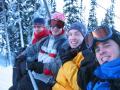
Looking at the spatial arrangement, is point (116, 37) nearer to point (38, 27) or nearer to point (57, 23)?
point (57, 23)

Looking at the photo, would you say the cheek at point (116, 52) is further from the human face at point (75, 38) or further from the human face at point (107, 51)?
the human face at point (75, 38)

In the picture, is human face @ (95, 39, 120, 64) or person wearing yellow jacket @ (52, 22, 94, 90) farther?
person wearing yellow jacket @ (52, 22, 94, 90)

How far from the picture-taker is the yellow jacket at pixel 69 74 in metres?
4.20

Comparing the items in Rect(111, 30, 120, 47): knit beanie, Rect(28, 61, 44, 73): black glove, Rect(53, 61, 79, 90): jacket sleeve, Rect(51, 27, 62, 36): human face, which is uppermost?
Rect(111, 30, 120, 47): knit beanie

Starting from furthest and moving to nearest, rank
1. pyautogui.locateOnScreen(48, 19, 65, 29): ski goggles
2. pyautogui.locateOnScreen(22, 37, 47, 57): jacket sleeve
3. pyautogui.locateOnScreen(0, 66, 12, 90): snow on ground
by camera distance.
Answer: pyautogui.locateOnScreen(0, 66, 12, 90): snow on ground < pyautogui.locateOnScreen(22, 37, 47, 57): jacket sleeve < pyautogui.locateOnScreen(48, 19, 65, 29): ski goggles

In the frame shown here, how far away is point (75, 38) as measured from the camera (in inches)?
180

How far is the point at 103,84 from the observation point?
3.30 m

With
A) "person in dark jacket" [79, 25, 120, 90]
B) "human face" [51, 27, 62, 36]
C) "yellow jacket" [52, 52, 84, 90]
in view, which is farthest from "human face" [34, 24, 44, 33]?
"person in dark jacket" [79, 25, 120, 90]

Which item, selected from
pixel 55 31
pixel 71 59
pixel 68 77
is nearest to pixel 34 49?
pixel 55 31

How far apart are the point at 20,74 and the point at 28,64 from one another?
50 cm

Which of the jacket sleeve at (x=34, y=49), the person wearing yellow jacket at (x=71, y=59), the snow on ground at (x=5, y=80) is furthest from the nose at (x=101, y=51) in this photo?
the snow on ground at (x=5, y=80)

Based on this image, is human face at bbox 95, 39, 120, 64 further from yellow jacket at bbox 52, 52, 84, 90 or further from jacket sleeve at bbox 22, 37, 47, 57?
jacket sleeve at bbox 22, 37, 47, 57

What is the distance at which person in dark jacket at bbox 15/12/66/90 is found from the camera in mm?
5023

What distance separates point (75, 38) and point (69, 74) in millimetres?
519
